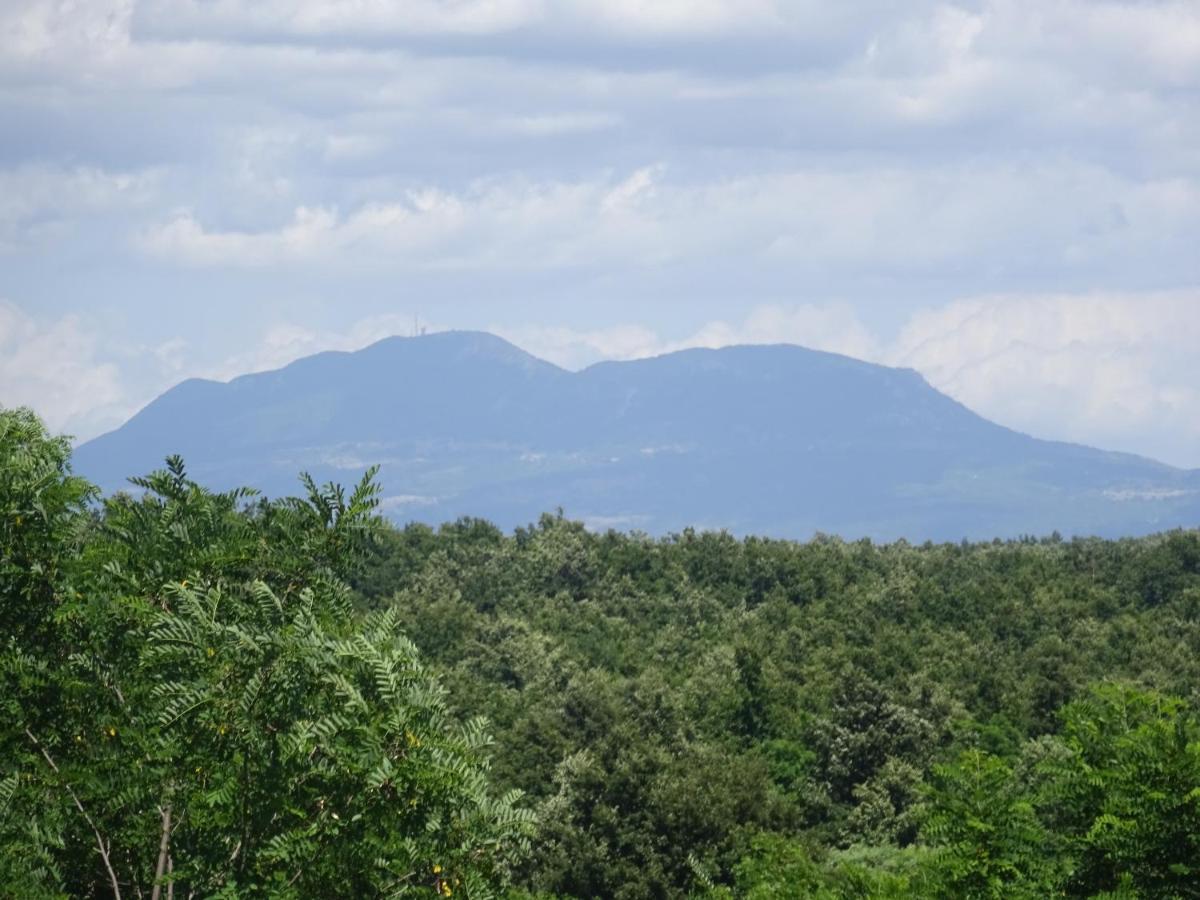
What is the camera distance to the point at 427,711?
12.5 metres

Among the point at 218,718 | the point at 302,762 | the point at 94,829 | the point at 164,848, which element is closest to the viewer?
the point at 218,718

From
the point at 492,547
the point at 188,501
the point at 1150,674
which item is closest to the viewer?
the point at 188,501

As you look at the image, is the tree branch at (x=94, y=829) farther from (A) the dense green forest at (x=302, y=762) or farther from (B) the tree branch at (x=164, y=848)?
(B) the tree branch at (x=164, y=848)

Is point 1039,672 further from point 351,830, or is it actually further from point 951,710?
point 351,830

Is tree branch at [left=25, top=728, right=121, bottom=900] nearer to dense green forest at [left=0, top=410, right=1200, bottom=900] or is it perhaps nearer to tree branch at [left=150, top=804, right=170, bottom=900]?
dense green forest at [left=0, top=410, right=1200, bottom=900]

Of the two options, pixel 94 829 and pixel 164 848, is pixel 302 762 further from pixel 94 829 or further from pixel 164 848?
pixel 94 829

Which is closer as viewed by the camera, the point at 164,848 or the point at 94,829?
the point at 164,848

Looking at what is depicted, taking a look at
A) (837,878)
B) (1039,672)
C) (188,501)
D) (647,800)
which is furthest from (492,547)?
(188,501)

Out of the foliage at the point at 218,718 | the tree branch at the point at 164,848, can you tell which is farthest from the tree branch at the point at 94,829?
the tree branch at the point at 164,848

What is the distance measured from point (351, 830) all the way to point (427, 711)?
3.34 ft

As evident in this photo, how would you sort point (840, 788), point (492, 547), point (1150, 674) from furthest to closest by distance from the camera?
1. point (492, 547)
2. point (1150, 674)
3. point (840, 788)

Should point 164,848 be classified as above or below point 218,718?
below

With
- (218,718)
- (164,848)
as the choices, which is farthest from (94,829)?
(218,718)

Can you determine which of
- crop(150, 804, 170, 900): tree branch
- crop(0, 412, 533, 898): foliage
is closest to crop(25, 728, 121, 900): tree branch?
crop(0, 412, 533, 898): foliage
